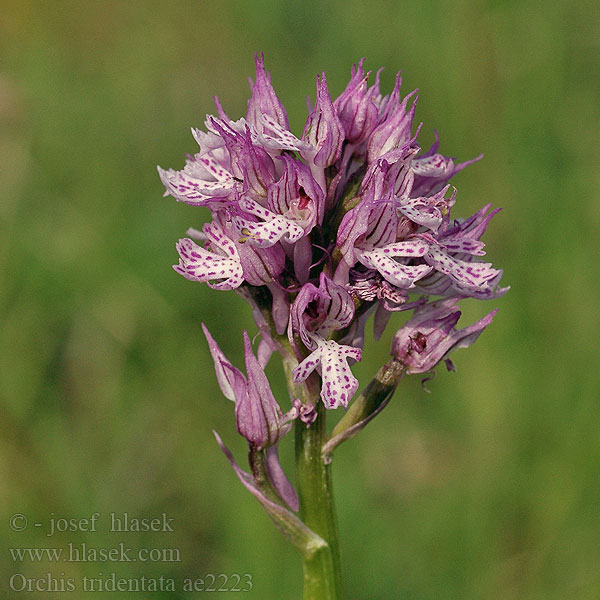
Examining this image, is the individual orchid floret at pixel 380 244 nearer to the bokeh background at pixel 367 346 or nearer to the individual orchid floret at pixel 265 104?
the individual orchid floret at pixel 265 104

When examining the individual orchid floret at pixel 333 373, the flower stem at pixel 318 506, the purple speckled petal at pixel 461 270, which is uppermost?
the purple speckled petal at pixel 461 270

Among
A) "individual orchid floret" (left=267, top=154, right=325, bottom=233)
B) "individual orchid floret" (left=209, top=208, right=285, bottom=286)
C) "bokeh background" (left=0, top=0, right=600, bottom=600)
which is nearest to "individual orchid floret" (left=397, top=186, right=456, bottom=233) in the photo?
"individual orchid floret" (left=267, top=154, right=325, bottom=233)

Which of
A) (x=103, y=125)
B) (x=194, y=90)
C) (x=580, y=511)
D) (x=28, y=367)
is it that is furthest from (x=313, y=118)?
(x=194, y=90)

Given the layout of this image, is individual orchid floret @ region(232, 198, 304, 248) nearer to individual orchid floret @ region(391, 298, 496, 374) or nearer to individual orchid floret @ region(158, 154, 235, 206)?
individual orchid floret @ region(158, 154, 235, 206)

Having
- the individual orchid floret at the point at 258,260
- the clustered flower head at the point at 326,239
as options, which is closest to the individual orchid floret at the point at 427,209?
the clustered flower head at the point at 326,239

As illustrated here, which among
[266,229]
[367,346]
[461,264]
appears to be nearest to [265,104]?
[266,229]

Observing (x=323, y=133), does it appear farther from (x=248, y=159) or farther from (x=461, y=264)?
(x=461, y=264)

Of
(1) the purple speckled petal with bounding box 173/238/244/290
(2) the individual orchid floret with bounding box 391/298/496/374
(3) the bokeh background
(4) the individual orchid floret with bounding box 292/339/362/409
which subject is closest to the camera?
(4) the individual orchid floret with bounding box 292/339/362/409
